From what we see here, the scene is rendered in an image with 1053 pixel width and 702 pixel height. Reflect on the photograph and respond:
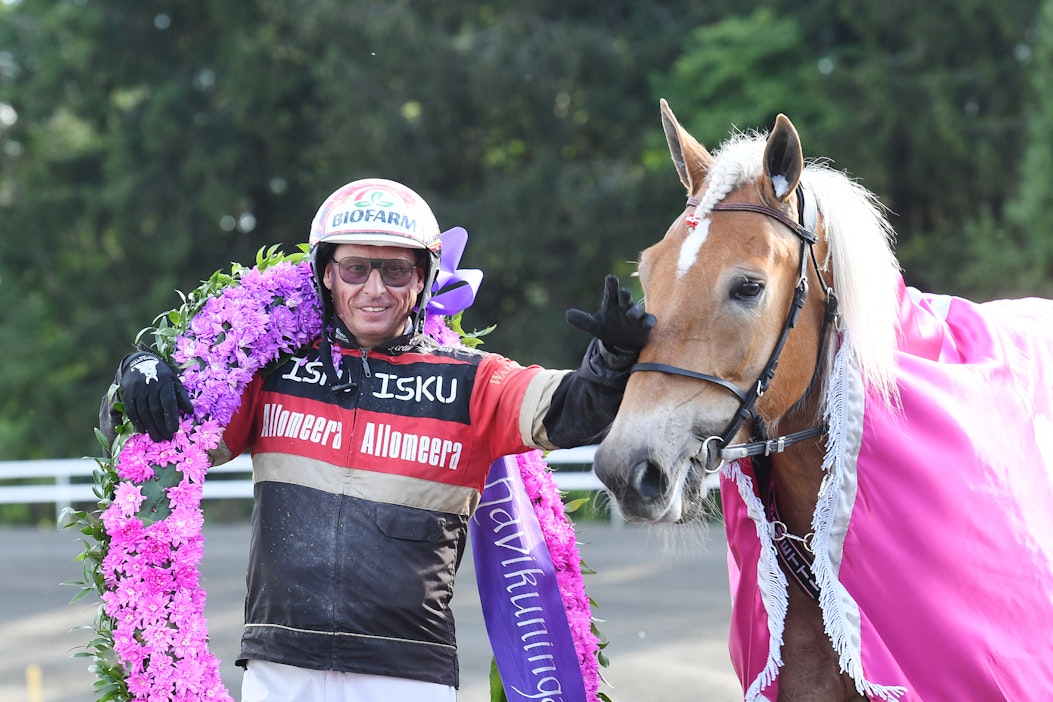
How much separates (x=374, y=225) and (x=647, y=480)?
3.61 ft

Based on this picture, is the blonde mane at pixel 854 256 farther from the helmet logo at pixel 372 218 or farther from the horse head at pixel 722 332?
the helmet logo at pixel 372 218

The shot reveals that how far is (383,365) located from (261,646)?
0.81m

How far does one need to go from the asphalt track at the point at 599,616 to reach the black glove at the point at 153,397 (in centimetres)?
115

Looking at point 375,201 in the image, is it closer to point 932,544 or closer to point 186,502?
point 186,502

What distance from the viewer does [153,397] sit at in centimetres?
314

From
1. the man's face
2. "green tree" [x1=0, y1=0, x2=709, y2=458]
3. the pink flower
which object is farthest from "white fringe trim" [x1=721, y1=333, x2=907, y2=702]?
"green tree" [x1=0, y1=0, x2=709, y2=458]

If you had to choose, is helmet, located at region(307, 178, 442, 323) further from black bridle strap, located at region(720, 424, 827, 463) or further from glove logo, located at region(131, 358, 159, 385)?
black bridle strap, located at region(720, 424, 827, 463)

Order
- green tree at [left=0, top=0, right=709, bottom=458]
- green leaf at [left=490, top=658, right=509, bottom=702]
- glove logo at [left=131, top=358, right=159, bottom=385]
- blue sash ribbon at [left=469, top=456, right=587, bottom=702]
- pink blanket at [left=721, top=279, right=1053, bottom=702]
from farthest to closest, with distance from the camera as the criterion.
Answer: green tree at [left=0, top=0, right=709, bottom=458] → green leaf at [left=490, top=658, right=509, bottom=702] → blue sash ribbon at [left=469, top=456, right=587, bottom=702] → glove logo at [left=131, top=358, right=159, bottom=385] → pink blanket at [left=721, top=279, right=1053, bottom=702]

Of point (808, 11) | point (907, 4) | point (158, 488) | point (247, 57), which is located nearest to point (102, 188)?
point (247, 57)

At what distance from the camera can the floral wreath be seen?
314 centimetres

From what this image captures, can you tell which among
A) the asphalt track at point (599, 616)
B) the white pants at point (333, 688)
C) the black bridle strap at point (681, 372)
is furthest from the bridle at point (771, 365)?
the white pants at point (333, 688)

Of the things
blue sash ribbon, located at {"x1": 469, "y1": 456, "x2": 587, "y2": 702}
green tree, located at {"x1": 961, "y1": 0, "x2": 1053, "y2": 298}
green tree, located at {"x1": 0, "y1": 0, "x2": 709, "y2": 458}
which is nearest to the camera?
blue sash ribbon, located at {"x1": 469, "y1": 456, "x2": 587, "y2": 702}

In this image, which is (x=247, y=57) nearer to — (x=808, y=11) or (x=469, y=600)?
(x=808, y=11)

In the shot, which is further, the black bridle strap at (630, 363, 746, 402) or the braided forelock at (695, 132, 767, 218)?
the braided forelock at (695, 132, 767, 218)
